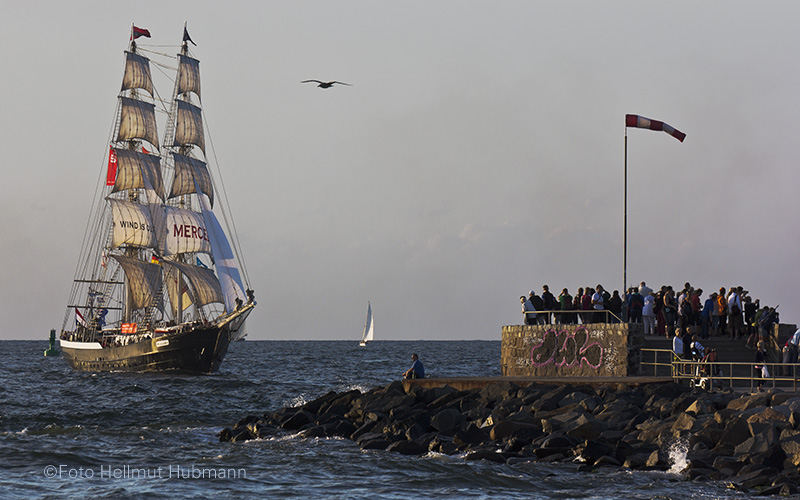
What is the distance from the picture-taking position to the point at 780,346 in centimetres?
2583

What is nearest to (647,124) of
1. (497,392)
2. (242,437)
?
(497,392)

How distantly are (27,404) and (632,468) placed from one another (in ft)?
89.8

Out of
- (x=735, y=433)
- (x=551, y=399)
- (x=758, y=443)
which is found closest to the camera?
(x=758, y=443)

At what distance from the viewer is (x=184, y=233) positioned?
285ft

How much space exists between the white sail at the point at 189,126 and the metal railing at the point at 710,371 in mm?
73904

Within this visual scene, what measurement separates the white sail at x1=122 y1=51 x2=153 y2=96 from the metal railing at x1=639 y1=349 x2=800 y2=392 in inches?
2945

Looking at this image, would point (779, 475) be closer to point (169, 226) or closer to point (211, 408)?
point (211, 408)

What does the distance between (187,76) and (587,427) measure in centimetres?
8386

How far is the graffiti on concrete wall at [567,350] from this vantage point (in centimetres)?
2575

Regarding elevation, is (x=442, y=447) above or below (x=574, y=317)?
below

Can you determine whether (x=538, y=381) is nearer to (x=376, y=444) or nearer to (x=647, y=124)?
(x=376, y=444)

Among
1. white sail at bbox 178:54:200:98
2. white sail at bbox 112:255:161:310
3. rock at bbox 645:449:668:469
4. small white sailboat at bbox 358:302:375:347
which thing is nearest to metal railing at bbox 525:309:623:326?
rock at bbox 645:449:668:469

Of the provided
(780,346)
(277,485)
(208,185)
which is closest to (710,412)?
(780,346)

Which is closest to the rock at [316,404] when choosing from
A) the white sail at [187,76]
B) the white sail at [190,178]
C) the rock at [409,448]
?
the rock at [409,448]
